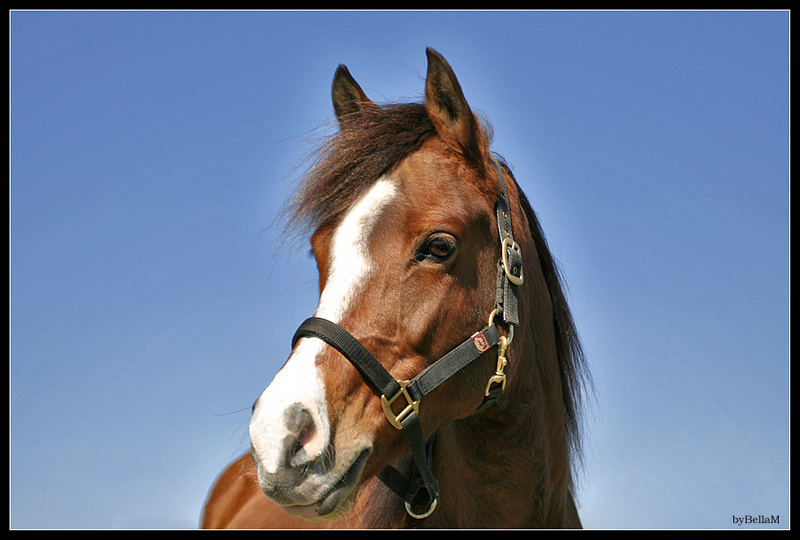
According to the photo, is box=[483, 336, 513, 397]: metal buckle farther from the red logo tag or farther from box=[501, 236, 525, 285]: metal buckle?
box=[501, 236, 525, 285]: metal buckle

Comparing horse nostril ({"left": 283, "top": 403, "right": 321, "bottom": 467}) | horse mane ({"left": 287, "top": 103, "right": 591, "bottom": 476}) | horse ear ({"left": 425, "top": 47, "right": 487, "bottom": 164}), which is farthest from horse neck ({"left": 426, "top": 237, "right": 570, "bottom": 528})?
horse nostril ({"left": 283, "top": 403, "right": 321, "bottom": 467})

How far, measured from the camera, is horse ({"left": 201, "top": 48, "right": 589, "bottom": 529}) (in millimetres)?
2494

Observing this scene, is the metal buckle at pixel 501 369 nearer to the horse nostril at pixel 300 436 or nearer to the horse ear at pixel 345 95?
the horse nostril at pixel 300 436

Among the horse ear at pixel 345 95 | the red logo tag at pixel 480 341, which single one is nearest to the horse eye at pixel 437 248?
the red logo tag at pixel 480 341

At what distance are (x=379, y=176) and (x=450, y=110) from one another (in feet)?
1.80

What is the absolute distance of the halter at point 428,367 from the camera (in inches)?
103

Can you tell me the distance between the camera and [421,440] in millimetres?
2744

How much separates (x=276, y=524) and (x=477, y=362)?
6.71 ft

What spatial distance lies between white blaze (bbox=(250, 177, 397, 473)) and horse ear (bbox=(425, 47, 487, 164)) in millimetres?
464

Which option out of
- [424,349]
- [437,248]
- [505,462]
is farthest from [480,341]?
[505,462]

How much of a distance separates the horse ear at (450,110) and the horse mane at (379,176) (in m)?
0.09

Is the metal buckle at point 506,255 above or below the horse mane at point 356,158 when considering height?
below

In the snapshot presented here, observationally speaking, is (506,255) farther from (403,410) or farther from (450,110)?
(403,410)

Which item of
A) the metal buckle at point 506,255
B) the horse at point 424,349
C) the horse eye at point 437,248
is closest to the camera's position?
the horse at point 424,349
